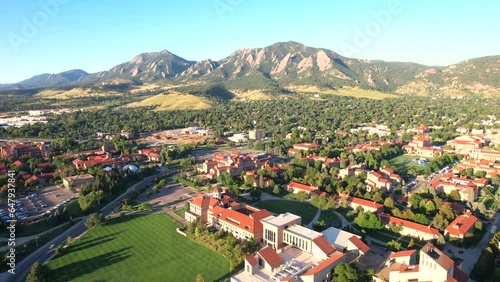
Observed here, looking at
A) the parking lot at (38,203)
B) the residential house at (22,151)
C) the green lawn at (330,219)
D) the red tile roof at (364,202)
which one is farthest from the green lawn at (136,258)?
the residential house at (22,151)

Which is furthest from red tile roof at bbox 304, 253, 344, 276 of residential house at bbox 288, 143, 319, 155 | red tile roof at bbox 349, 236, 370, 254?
residential house at bbox 288, 143, 319, 155

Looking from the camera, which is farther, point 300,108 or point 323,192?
point 300,108

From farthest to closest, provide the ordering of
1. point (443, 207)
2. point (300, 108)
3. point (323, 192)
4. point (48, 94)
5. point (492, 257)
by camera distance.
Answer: point (48, 94), point (300, 108), point (323, 192), point (443, 207), point (492, 257)

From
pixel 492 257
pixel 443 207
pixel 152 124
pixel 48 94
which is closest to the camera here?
pixel 492 257

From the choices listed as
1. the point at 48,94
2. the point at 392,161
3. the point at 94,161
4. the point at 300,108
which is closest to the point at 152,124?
the point at 94,161

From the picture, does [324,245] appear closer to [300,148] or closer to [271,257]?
[271,257]

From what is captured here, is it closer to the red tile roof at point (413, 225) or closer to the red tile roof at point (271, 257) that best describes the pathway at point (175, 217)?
the red tile roof at point (271, 257)

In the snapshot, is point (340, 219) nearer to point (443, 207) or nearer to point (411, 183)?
point (443, 207)
